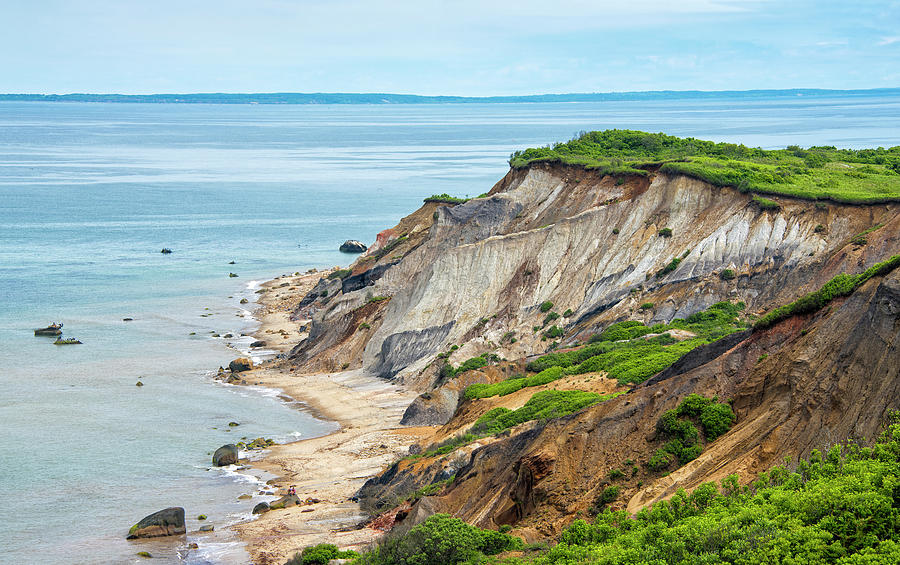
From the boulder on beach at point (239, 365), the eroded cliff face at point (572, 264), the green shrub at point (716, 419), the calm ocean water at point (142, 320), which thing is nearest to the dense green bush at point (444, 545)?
the green shrub at point (716, 419)

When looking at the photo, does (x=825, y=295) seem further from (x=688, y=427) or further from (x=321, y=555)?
(x=321, y=555)

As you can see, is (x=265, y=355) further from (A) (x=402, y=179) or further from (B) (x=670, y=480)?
(A) (x=402, y=179)

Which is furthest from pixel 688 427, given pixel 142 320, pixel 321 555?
pixel 142 320

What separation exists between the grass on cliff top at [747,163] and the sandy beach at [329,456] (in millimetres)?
18618

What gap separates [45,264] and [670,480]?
8172 centimetres

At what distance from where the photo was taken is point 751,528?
17328 mm

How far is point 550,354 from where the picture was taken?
43.9m

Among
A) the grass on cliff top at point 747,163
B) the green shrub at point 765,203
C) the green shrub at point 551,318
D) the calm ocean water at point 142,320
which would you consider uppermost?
the grass on cliff top at point 747,163

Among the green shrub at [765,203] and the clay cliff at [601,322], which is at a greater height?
the green shrub at [765,203]

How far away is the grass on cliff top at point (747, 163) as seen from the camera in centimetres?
4925

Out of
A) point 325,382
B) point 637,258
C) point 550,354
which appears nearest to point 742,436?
point 550,354

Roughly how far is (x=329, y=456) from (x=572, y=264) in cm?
1802

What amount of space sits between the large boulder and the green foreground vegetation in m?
14.3

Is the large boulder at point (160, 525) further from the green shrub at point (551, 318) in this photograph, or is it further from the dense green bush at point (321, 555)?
the green shrub at point (551, 318)
